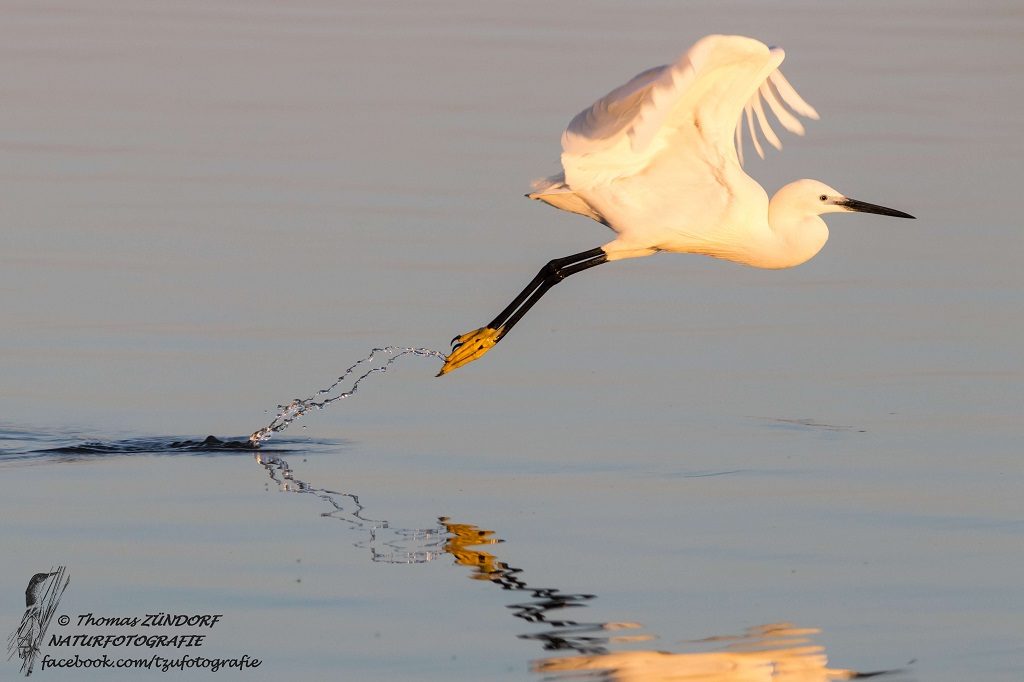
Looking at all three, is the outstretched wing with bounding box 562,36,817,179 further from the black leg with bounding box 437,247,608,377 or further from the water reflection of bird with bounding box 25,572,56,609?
the water reflection of bird with bounding box 25,572,56,609

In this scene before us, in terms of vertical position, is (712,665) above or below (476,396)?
below

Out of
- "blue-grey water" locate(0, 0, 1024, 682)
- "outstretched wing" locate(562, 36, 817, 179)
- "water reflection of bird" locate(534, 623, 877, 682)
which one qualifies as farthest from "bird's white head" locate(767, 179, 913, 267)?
"water reflection of bird" locate(534, 623, 877, 682)

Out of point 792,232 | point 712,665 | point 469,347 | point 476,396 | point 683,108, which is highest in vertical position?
point 683,108

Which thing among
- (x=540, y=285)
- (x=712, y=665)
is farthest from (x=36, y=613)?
(x=540, y=285)

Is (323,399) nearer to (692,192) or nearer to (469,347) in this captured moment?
(469,347)

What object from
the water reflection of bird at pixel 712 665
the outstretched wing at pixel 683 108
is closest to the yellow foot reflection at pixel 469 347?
the outstretched wing at pixel 683 108

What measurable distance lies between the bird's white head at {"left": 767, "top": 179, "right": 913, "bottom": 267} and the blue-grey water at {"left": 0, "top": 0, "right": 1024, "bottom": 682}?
688 millimetres

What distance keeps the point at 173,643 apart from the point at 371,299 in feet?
18.9

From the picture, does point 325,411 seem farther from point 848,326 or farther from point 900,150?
point 900,150

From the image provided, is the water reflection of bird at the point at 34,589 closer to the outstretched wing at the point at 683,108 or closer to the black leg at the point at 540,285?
the outstretched wing at the point at 683,108

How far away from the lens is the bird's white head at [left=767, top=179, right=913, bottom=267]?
12227mm

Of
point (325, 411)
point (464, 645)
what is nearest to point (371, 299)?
point (325, 411)

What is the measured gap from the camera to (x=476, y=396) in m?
11.6

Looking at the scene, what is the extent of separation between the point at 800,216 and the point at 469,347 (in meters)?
2.19
